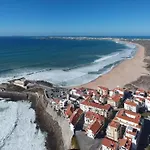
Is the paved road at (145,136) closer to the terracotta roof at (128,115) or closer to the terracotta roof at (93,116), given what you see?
the terracotta roof at (128,115)

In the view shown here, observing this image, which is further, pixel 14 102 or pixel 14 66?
pixel 14 66

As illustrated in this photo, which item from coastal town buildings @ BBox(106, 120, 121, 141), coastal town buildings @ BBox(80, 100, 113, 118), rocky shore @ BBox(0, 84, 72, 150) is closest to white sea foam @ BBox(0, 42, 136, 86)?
rocky shore @ BBox(0, 84, 72, 150)

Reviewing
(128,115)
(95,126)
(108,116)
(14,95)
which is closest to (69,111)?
(95,126)

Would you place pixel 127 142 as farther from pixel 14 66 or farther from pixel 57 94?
pixel 14 66

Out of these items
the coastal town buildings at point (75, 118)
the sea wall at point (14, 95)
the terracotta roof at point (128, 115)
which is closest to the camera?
the terracotta roof at point (128, 115)

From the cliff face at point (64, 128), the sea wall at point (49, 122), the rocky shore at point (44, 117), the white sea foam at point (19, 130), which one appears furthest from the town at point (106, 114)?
the white sea foam at point (19, 130)

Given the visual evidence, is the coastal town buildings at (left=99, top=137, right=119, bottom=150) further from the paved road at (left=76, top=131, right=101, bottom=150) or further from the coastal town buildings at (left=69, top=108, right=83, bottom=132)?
the coastal town buildings at (left=69, top=108, right=83, bottom=132)

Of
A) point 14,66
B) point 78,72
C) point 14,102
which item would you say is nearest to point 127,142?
point 14,102
